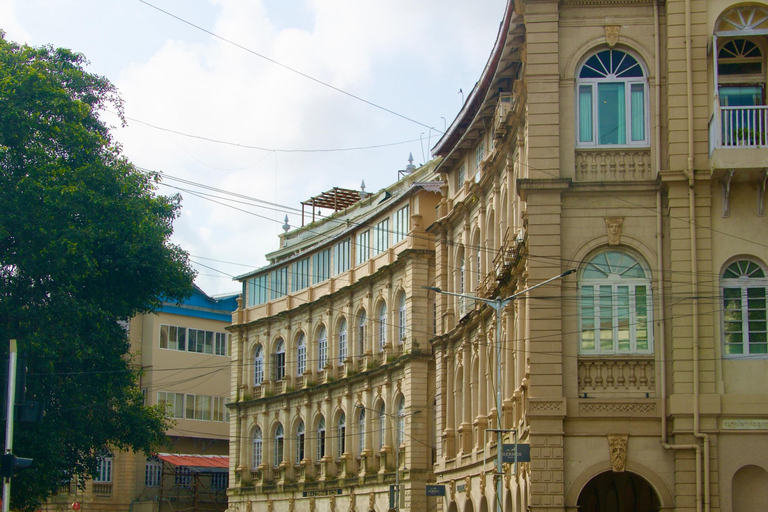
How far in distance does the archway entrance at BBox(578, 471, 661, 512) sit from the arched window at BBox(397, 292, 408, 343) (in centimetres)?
2335

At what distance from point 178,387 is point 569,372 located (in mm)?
52076

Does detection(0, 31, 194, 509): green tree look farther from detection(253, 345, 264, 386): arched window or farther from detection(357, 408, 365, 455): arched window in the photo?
detection(253, 345, 264, 386): arched window

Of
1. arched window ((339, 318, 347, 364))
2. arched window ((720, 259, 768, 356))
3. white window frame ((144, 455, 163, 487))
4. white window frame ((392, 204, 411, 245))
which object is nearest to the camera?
arched window ((720, 259, 768, 356))

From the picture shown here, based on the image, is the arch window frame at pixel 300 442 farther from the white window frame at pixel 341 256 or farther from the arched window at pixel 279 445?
the white window frame at pixel 341 256

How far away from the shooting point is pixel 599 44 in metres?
31.9

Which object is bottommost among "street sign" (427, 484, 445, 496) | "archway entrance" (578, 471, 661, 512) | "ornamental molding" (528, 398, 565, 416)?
"street sign" (427, 484, 445, 496)

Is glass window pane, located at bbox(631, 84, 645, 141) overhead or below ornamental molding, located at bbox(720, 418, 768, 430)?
overhead

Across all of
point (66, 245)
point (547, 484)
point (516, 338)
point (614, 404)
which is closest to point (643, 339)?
point (614, 404)

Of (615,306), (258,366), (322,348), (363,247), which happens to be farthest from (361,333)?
(615,306)

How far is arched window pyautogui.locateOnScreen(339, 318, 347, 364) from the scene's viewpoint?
64844 mm

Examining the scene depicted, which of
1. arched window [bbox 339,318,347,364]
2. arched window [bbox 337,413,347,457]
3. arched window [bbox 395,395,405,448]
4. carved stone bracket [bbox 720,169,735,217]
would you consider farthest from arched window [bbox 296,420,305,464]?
carved stone bracket [bbox 720,169,735,217]

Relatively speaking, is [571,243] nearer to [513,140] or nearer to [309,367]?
[513,140]

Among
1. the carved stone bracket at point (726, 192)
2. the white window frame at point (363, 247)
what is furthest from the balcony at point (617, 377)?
the white window frame at point (363, 247)

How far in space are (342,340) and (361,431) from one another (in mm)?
5905
